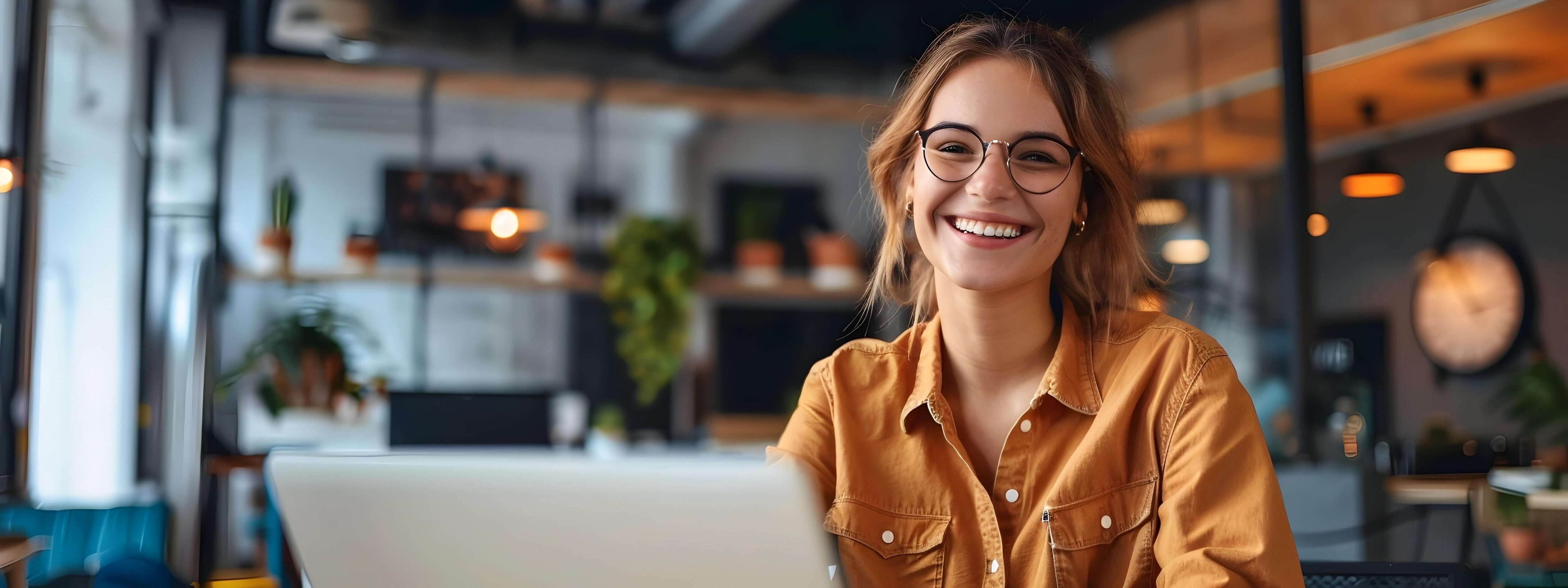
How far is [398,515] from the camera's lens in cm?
73

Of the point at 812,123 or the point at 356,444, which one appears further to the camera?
the point at 812,123

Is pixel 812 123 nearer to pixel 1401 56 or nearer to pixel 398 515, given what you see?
pixel 1401 56

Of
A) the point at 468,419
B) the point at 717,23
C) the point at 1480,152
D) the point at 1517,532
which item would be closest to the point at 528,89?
the point at 717,23

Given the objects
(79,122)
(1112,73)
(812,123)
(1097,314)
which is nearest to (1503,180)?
(1112,73)

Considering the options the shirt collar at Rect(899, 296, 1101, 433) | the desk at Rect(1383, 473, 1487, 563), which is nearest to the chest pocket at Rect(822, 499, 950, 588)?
the shirt collar at Rect(899, 296, 1101, 433)

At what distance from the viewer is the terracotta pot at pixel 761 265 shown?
619 centimetres

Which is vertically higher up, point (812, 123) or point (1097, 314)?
point (812, 123)

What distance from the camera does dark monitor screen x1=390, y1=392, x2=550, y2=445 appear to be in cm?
278

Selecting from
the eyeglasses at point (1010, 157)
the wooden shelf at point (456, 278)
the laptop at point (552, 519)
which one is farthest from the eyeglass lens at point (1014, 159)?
the wooden shelf at point (456, 278)

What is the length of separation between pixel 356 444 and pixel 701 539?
482 centimetres

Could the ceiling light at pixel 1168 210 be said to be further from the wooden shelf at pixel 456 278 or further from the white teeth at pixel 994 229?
the white teeth at pixel 994 229

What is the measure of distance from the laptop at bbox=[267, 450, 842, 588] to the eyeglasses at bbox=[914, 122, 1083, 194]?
53cm

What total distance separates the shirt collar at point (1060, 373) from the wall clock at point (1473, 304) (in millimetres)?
5130

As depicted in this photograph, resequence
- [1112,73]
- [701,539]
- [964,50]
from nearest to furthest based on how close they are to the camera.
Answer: [701,539] < [964,50] < [1112,73]
